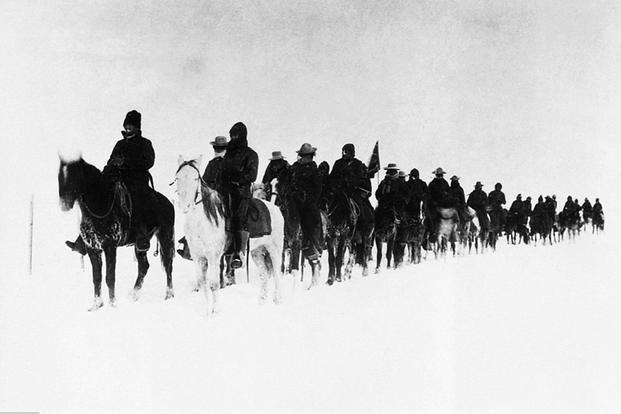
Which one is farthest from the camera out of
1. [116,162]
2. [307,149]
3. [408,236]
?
[408,236]

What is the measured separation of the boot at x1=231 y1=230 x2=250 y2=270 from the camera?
376 inches

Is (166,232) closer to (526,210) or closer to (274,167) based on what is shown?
(274,167)

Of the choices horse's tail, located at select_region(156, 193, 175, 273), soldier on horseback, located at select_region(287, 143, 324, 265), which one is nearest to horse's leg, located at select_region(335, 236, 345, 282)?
soldier on horseback, located at select_region(287, 143, 324, 265)

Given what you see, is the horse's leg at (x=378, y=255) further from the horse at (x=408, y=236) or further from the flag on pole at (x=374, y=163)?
the flag on pole at (x=374, y=163)

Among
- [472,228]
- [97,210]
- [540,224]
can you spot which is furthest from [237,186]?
[540,224]

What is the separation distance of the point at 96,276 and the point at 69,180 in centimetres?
124

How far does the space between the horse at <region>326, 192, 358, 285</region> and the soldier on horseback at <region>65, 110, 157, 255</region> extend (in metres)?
4.33

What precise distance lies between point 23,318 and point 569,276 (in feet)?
31.8

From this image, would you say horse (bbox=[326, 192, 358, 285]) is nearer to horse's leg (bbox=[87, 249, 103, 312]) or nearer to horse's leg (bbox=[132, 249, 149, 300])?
horse's leg (bbox=[132, 249, 149, 300])

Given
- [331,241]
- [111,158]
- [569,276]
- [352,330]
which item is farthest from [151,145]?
[569,276]

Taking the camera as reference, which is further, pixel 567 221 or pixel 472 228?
pixel 567 221

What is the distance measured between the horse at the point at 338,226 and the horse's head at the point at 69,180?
223 inches

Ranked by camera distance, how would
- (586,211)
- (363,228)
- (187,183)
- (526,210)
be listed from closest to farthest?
(187,183) < (363,228) < (526,210) < (586,211)

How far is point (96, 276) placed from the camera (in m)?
9.19
